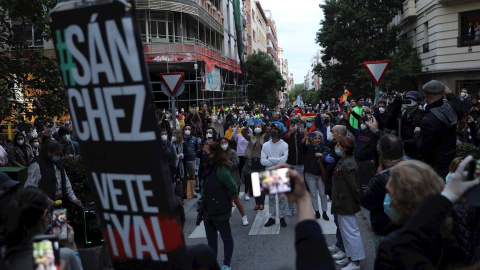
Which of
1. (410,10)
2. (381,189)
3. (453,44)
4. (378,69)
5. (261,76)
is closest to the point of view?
(381,189)

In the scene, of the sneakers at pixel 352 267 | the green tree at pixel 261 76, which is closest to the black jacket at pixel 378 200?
the sneakers at pixel 352 267

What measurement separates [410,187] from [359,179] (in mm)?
4686

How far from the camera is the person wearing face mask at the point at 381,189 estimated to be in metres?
3.73

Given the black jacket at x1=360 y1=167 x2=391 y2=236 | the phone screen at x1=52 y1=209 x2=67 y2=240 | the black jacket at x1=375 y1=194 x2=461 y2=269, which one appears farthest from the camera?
the black jacket at x1=360 y1=167 x2=391 y2=236

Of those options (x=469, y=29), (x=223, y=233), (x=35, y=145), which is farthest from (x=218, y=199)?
(x=469, y=29)

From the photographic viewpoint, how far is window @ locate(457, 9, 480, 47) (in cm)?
2159

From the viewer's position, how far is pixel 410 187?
2373 mm

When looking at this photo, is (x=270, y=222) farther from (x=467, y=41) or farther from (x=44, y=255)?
(x=467, y=41)

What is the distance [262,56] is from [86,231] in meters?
43.2

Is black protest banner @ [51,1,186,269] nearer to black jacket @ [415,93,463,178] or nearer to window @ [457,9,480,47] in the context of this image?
black jacket @ [415,93,463,178]

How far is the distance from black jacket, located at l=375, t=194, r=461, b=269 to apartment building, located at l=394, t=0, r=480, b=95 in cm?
2212

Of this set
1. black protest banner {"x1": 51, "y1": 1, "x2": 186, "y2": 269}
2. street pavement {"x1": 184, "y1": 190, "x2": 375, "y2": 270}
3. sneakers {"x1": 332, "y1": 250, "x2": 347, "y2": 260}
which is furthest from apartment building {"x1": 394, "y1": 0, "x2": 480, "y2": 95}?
black protest banner {"x1": 51, "y1": 1, "x2": 186, "y2": 269}

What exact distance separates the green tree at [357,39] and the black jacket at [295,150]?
786 inches

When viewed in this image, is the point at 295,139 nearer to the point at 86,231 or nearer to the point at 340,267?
the point at 340,267
